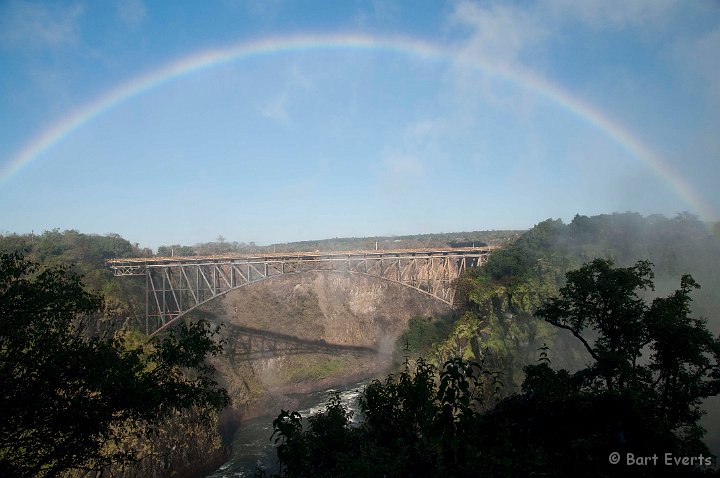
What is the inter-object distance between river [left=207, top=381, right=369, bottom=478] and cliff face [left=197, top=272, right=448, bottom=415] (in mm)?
2911

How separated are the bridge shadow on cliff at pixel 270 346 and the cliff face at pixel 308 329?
11 cm

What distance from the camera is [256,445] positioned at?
31.2m

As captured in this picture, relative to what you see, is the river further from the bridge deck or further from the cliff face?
the bridge deck

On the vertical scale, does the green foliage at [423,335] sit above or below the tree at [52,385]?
below

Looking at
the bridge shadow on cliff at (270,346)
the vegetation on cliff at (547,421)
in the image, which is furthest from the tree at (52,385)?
the bridge shadow on cliff at (270,346)

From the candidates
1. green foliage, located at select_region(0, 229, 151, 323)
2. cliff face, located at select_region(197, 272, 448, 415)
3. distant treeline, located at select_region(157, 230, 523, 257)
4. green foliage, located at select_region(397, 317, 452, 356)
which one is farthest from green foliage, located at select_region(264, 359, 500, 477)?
distant treeline, located at select_region(157, 230, 523, 257)

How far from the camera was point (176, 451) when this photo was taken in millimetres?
26469

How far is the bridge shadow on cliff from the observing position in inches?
1797

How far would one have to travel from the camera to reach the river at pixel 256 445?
89.9ft

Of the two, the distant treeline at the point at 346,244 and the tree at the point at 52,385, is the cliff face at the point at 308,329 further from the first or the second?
the tree at the point at 52,385

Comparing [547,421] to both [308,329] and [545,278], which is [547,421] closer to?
Result: [545,278]

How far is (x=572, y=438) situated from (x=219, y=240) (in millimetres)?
74183

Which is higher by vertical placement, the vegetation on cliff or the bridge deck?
the bridge deck

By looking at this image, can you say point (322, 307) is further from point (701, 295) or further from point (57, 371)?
point (57, 371)
